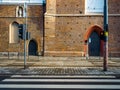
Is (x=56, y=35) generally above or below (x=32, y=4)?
below

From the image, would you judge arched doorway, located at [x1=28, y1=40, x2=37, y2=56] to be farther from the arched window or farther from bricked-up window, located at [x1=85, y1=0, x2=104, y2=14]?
bricked-up window, located at [x1=85, y1=0, x2=104, y2=14]

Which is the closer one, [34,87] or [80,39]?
[34,87]

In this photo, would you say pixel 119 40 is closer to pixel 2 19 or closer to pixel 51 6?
pixel 51 6

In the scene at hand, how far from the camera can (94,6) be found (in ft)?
137

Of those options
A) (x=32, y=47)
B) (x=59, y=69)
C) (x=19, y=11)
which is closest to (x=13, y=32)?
(x=19, y=11)

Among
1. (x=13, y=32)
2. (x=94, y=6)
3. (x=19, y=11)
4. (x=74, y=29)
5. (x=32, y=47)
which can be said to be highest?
(x=94, y=6)

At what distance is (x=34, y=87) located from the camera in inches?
483

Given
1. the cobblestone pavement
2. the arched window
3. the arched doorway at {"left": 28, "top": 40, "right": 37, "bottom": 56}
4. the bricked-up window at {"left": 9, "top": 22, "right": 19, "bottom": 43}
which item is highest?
the arched window

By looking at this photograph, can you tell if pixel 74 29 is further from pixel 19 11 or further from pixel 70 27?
pixel 19 11

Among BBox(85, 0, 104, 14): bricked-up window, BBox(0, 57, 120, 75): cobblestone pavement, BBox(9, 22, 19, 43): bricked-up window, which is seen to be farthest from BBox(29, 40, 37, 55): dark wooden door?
BBox(0, 57, 120, 75): cobblestone pavement

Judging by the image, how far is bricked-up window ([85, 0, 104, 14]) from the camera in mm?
41662

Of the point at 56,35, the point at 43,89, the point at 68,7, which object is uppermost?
the point at 68,7

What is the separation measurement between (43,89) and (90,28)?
30170mm

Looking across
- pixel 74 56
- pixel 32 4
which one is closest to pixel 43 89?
pixel 74 56
